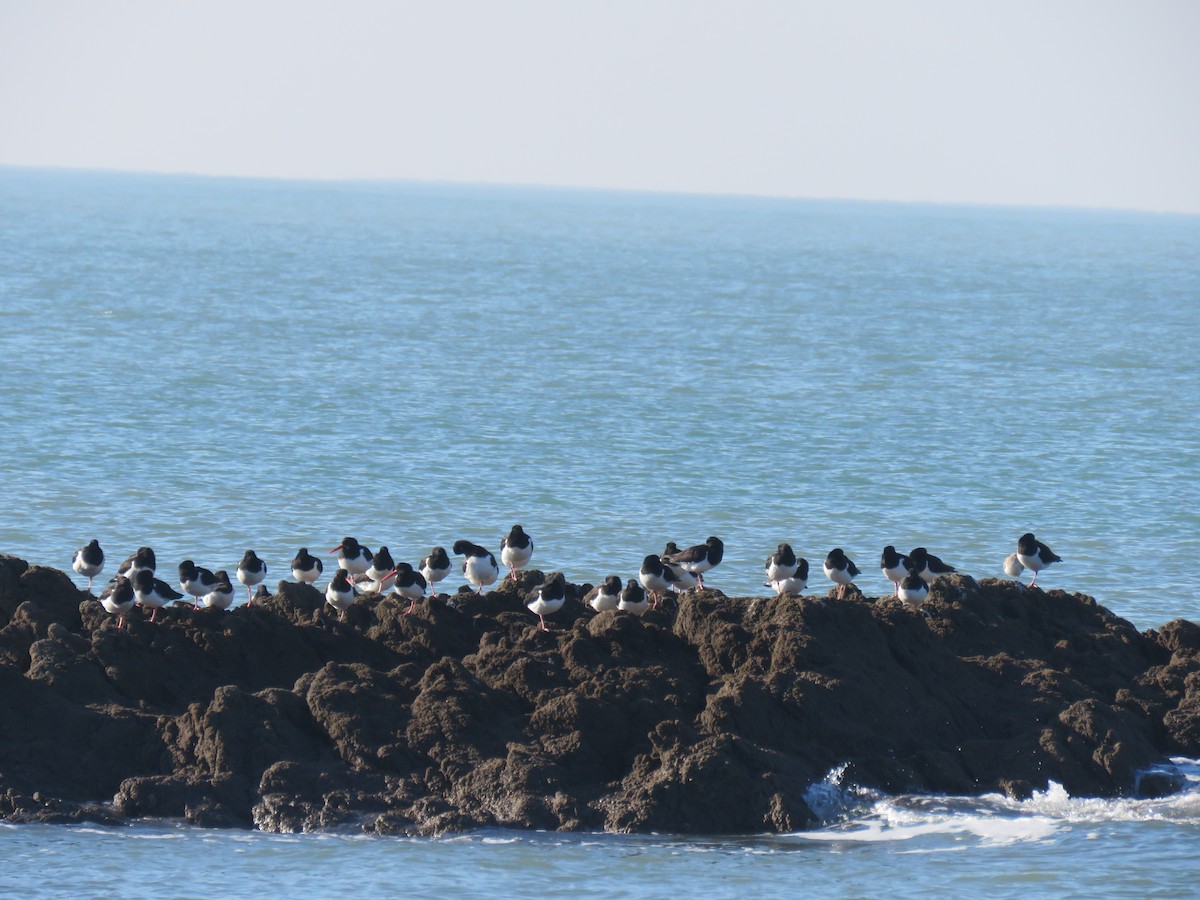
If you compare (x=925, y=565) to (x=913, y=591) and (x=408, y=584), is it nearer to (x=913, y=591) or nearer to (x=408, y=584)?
(x=913, y=591)

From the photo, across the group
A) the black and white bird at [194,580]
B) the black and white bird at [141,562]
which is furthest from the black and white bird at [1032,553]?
the black and white bird at [141,562]

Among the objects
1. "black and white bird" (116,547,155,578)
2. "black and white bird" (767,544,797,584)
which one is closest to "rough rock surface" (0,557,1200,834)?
"black and white bird" (116,547,155,578)

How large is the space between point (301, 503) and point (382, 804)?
17792mm

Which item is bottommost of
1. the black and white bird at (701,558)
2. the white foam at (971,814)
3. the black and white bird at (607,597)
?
the white foam at (971,814)

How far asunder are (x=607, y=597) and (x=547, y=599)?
0.97 meters

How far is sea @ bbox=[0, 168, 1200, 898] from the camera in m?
15.3

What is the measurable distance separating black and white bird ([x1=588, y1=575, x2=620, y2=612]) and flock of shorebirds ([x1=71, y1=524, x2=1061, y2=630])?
1 centimetres

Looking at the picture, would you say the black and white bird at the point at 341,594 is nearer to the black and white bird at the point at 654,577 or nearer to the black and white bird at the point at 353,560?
the black and white bird at the point at 353,560

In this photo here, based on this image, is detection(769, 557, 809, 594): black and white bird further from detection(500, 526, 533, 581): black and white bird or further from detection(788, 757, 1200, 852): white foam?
detection(788, 757, 1200, 852): white foam

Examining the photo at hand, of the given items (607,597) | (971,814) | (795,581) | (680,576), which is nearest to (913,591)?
(795,581)

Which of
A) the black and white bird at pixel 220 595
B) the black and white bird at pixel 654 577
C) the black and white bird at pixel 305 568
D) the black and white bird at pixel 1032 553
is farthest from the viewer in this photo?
the black and white bird at pixel 1032 553

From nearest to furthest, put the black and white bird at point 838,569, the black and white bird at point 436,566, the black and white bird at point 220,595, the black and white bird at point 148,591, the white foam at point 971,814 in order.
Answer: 1. the white foam at point 971,814
2. the black and white bird at point 148,591
3. the black and white bird at point 220,595
4. the black and white bird at point 436,566
5. the black and white bird at point 838,569

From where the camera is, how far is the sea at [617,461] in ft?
50.3

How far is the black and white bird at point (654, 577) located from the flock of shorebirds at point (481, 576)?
12 millimetres
